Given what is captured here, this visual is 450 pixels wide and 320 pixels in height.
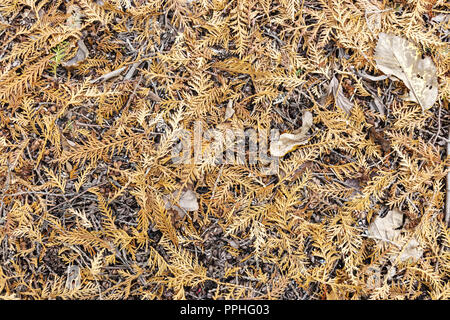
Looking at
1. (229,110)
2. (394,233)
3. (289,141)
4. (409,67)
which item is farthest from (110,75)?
(394,233)

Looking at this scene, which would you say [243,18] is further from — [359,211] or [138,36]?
[359,211]

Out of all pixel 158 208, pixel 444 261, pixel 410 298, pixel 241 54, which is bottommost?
pixel 410 298

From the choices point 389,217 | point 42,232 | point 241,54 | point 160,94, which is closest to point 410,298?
point 389,217

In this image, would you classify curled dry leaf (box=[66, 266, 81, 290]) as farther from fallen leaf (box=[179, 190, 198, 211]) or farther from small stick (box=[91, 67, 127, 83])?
small stick (box=[91, 67, 127, 83])

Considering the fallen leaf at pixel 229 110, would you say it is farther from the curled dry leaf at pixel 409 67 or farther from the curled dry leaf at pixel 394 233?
the curled dry leaf at pixel 394 233

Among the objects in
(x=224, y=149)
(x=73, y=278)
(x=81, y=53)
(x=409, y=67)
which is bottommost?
(x=73, y=278)

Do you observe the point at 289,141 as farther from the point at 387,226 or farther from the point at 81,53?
the point at 81,53

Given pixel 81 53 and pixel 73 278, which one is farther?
pixel 81 53
